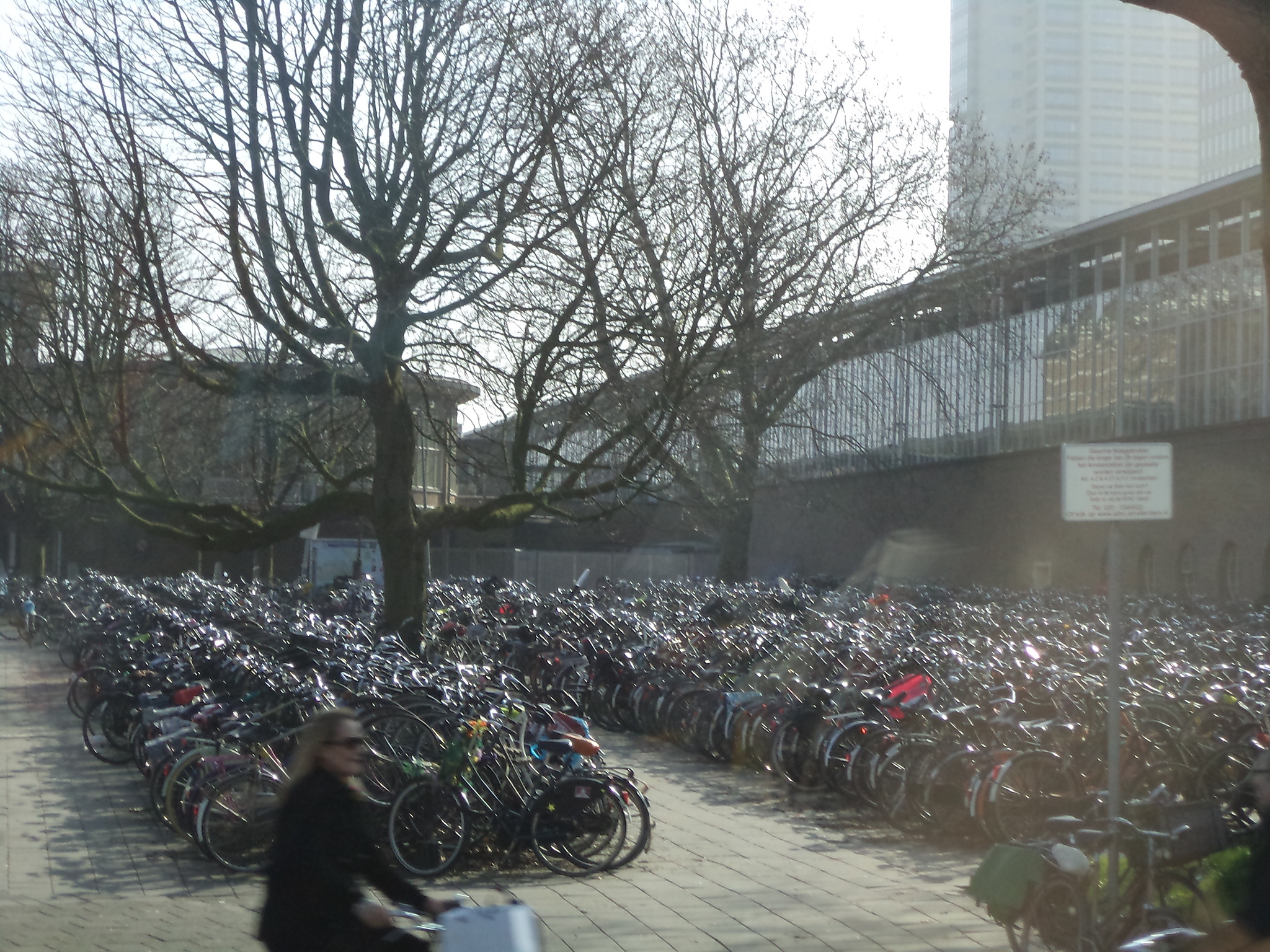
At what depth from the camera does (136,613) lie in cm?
1520

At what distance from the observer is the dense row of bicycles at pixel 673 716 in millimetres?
6863

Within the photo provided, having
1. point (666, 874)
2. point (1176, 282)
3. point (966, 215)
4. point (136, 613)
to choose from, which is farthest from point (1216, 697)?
point (1176, 282)

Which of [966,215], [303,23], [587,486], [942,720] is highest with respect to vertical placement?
[966,215]

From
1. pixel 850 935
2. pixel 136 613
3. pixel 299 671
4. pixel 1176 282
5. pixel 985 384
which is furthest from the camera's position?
pixel 985 384

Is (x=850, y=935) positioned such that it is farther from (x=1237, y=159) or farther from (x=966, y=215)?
(x=1237, y=159)

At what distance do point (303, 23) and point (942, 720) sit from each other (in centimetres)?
770

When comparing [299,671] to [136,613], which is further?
[136,613]

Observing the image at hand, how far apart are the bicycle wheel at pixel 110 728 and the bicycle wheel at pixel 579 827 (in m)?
4.36

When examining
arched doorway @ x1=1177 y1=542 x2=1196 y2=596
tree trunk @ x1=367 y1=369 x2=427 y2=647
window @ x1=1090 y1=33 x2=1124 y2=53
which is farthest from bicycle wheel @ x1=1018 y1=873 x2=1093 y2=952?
window @ x1=1090 y1=33 x2=1124 y2=53

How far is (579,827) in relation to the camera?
6.91 meters

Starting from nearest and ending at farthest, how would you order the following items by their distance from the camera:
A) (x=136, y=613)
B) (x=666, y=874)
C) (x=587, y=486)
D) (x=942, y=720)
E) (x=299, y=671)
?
(x=666, y=874) → (x=942, y=720) → (x=299, y=671) → (x=587, y=486) → (x=136, y=613)

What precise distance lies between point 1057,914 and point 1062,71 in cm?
11669

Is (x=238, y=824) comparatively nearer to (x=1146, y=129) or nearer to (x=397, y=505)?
(x=397, y=505)

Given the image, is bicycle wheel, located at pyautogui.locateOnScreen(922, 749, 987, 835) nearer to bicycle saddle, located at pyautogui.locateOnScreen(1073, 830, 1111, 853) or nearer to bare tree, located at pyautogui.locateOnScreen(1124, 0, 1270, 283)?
bicycle saddle, located at pyautogui.locateOnScreen(1073, 830, 1111, 853)
